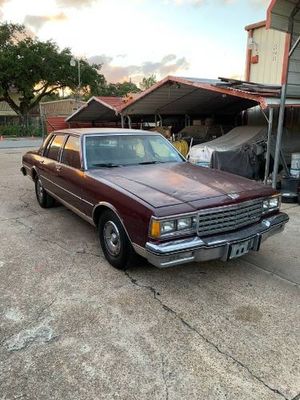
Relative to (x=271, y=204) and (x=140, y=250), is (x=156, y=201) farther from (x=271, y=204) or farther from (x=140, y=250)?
(x=271, y=204)

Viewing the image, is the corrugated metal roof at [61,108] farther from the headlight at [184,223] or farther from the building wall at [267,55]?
the headlight at [184,223]

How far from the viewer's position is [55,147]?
19.5ft

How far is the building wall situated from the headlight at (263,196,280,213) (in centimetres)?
847

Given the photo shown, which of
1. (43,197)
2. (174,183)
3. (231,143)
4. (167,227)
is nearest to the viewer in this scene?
(167,227)

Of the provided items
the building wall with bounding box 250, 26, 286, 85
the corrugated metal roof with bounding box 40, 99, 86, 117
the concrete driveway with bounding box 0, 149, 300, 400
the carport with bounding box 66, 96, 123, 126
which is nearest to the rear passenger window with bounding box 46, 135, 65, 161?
the concrete driveway with bounding box 0, 149, 300, 400

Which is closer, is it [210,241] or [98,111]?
[210,241]

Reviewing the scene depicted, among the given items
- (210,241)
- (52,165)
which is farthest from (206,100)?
(210,241)

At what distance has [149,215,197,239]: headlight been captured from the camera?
10.8ft

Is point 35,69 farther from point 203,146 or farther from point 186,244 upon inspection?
point 186,244

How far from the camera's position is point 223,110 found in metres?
14.0

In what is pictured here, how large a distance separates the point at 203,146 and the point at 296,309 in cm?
765

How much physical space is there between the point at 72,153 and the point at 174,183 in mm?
1886

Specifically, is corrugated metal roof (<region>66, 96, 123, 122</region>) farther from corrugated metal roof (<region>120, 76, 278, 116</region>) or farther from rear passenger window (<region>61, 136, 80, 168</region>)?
rear passenger window (<region>61, 136, 80, 168</region>)

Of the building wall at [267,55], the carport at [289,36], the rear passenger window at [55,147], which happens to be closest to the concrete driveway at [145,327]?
the rear passenger window at [55,147]
